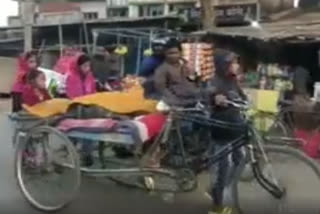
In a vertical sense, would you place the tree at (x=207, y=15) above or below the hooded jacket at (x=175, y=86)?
below

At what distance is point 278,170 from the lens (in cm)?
718

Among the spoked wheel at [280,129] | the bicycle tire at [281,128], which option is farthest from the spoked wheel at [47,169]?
the bicycle tire at [281,128]

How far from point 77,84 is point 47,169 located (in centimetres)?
265

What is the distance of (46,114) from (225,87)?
2246 millimetres

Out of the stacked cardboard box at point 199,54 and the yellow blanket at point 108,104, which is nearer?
the yellow blanket at point 108,104

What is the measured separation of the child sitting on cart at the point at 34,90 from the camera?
9805mm

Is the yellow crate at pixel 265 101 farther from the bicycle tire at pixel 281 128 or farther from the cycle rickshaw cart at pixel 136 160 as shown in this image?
the cycle rickshaw cart at pixel 136 160

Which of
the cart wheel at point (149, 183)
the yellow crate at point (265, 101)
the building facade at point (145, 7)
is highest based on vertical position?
the cart wheel at point (149, 183)

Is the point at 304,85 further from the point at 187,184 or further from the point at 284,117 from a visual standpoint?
the point at 187,184

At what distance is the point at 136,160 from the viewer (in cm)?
799

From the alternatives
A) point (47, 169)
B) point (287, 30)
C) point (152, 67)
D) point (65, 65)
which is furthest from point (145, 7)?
point (47, 169)

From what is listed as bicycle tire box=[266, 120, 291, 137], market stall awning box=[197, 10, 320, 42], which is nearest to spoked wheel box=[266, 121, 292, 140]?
bicycle tire box=[266, 120, 291, 137]

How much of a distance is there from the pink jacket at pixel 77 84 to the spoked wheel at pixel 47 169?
220cm

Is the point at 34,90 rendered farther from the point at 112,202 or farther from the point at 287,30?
the point at 287,30
